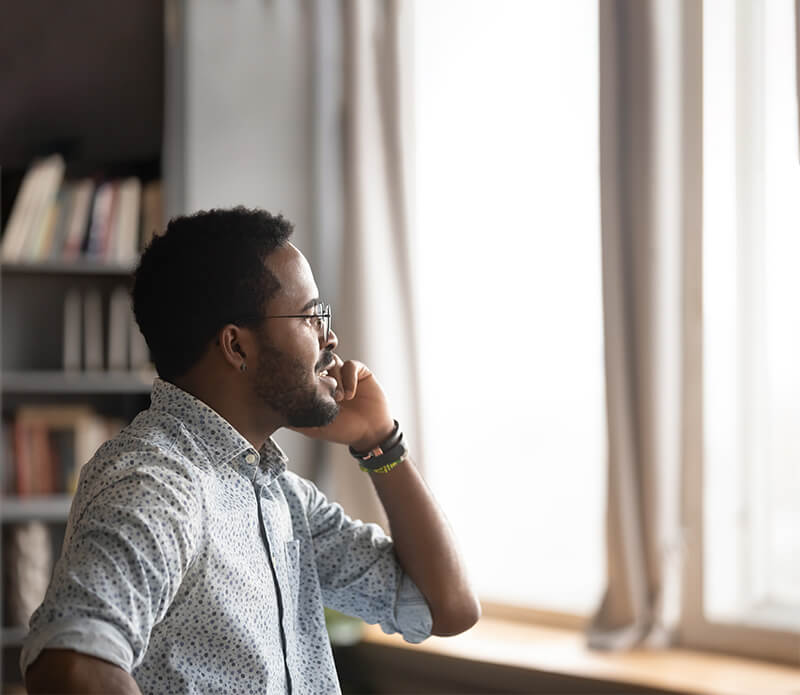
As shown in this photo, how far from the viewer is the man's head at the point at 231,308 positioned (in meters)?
1.27

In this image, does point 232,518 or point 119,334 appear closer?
point 232,518

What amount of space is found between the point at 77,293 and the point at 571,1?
68.6 inches

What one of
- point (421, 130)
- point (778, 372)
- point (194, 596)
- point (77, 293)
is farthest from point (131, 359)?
point (194, 596)

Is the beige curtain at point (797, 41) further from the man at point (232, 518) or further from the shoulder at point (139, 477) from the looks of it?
the shoulder at point (139, 477)

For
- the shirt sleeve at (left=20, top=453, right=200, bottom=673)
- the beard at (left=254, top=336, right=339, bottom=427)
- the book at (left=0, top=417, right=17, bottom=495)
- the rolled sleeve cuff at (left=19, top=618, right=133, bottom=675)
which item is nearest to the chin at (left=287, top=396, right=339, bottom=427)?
the beard at (left=254, top=336, right=339, bottom=427)

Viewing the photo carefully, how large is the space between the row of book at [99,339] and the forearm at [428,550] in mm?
1741

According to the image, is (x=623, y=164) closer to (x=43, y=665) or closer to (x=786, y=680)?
(x=786, y=680)

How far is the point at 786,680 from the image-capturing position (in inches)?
86.7

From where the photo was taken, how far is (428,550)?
4.69 feet

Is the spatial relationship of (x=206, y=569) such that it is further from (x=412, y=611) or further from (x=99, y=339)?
(x=99, y=339)

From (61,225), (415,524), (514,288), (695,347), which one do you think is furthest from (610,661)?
(61,225)

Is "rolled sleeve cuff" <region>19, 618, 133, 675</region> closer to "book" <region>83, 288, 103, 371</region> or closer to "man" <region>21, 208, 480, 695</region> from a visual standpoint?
"man" <region>21, 208, 480, 695</region>

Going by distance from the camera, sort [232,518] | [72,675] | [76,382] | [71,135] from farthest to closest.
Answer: [71,135]
[76,382]
[232,518]
[72,675]

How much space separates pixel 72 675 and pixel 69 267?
2.25 m
